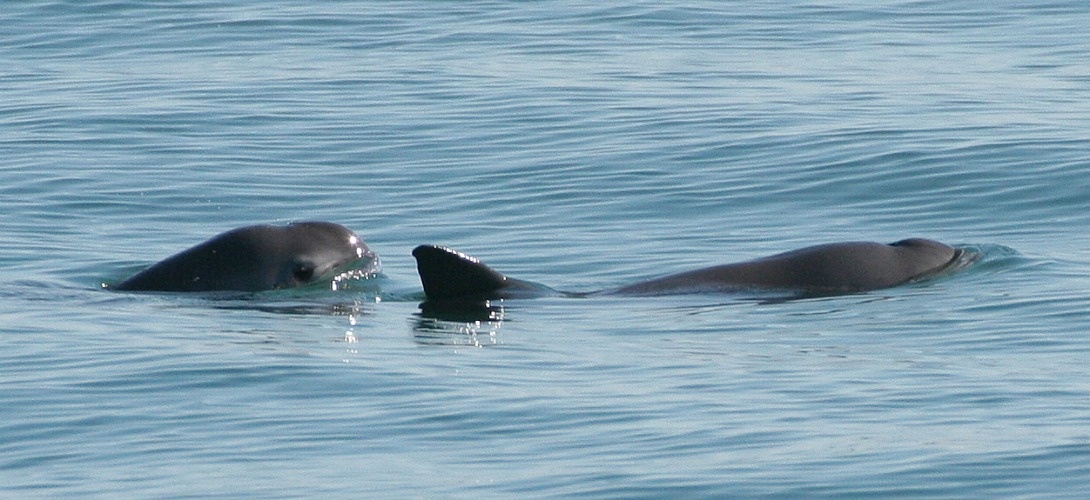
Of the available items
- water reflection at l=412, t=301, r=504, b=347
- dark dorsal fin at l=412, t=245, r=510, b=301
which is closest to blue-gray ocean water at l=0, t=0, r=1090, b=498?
water reflection at l=412, t=301, r=504, b=347

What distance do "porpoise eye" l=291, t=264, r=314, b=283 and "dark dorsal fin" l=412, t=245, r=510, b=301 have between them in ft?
3.56

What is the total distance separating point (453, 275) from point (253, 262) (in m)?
1.62

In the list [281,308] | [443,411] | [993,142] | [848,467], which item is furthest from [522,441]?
[993,142]

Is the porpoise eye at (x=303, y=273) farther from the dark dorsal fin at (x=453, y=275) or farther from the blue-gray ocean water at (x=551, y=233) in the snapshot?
the dark dorsal fin at (x=453, y=275)

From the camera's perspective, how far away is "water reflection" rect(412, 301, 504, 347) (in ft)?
44.8

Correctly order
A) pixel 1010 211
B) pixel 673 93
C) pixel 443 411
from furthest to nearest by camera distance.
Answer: pixel 673 93 < pixel 1010 211 < pixel 443 411

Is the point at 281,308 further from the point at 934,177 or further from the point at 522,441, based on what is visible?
the point at 934,177

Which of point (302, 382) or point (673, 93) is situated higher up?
point (673, 93)

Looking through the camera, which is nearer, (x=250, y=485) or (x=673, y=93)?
(x=250, y=485)

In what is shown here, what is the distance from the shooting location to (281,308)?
15156mm

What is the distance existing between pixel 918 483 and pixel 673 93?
16099 mm

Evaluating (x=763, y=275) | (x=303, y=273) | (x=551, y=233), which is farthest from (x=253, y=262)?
(x=763, y=275)

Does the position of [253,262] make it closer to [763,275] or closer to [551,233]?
[551,233]

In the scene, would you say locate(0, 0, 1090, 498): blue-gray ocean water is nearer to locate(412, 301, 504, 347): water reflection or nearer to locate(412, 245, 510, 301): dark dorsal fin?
locate(412, 301, 504, 347): water reflection
